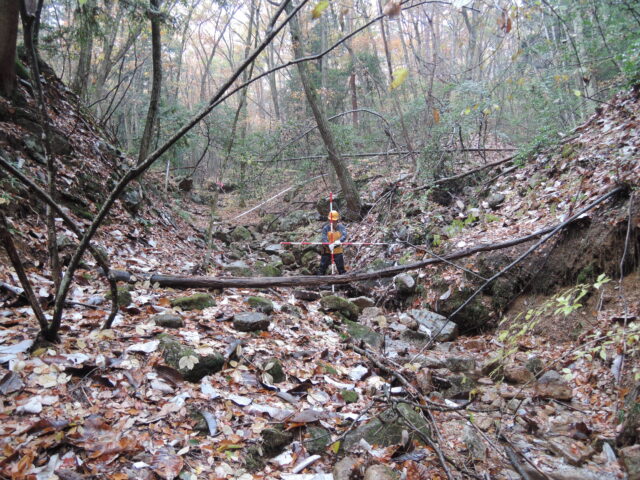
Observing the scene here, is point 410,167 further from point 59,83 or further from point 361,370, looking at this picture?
point 59,83

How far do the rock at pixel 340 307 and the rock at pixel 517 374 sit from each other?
2.52 m

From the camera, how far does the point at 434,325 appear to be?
5.84 m

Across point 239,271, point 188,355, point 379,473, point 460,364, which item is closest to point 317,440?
point 379,473

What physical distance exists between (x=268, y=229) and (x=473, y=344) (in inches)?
373

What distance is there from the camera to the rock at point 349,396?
3.64 meters

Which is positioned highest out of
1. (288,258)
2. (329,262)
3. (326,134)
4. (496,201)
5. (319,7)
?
(326,134)

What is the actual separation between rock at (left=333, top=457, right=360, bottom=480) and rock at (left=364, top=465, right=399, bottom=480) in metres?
0.11

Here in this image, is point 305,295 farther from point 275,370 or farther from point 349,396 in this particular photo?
point 349,396

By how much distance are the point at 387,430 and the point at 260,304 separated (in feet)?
8.66

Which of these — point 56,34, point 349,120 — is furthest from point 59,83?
point 349,120

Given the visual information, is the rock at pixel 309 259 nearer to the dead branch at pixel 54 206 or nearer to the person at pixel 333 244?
the person at pixel 333 244

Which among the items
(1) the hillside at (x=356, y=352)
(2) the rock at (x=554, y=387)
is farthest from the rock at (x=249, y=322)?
(2) the rock at (x=554, y=387)

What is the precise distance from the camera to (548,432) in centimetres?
334

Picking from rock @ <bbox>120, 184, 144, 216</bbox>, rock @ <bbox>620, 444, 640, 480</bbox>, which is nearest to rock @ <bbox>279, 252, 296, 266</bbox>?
rock @ <bbox>120, 184, 144, 216</bbox>
